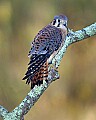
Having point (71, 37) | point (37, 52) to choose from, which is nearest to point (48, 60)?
point (37, 52)

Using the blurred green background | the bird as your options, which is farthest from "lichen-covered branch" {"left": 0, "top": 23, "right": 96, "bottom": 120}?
the blurred green background

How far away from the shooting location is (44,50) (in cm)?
262

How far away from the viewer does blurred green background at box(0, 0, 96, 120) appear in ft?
17.0

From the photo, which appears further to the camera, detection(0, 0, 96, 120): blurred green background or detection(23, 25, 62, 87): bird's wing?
detection(0, 0, 96, 120): blurred green background

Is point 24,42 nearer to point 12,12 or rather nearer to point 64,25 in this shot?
point 12,12

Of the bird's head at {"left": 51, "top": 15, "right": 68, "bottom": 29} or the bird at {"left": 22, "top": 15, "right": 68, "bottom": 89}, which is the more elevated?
the bird's head at {"left": 51, "top": 15, "right": 68, "bottom": 29}

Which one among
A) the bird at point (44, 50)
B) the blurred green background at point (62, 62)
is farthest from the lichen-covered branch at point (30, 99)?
the blurred green background at point (62, 62)

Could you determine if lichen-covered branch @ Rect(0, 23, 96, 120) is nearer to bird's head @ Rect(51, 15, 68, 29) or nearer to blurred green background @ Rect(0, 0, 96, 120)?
bird's head @ Rect(51, 15, 68, 29)

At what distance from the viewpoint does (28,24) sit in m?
5.37

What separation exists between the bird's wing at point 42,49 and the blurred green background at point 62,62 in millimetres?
2037

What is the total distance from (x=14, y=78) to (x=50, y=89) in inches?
24.1

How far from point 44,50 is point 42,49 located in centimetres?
1

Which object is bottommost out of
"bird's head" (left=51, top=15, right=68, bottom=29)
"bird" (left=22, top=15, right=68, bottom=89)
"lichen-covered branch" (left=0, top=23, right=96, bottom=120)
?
"lichen-covered branch" (left=0, top=23, right=96, bottom=120)

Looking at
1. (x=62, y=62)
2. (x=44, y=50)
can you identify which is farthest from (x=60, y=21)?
(x=62, y=62)
